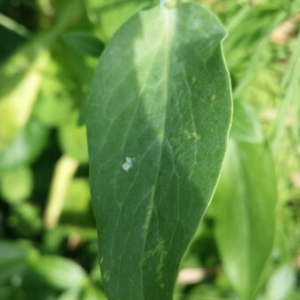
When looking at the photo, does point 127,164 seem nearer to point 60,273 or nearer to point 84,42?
point 84,42

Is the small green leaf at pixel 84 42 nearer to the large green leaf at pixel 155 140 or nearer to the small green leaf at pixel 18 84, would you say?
the large green leaf at pixel 155 140

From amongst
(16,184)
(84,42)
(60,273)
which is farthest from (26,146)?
(84,42)

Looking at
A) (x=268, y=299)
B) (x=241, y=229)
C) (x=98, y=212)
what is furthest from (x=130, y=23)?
(x=268, y=299)

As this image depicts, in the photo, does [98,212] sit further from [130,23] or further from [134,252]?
[130,23]

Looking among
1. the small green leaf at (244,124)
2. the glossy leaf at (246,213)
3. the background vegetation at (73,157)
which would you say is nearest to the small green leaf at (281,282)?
the background vegetation at (73,157)

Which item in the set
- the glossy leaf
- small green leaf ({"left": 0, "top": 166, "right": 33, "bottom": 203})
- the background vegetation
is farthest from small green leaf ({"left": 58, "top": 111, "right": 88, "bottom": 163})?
the glossy leaf

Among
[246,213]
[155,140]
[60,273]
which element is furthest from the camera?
[60,273]
